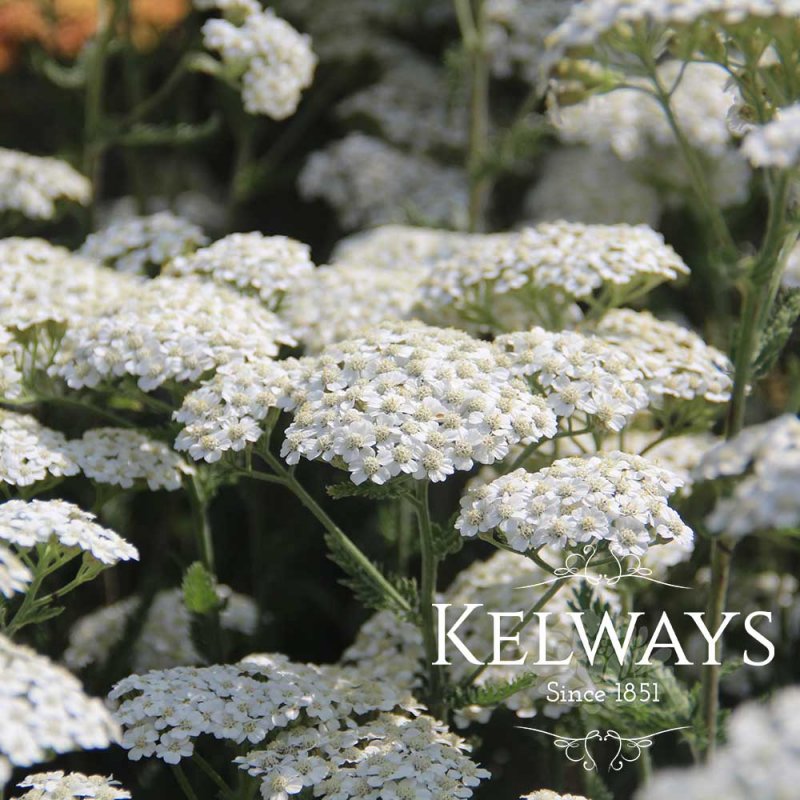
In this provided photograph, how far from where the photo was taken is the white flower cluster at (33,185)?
135 inches

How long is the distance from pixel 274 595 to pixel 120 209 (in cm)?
193

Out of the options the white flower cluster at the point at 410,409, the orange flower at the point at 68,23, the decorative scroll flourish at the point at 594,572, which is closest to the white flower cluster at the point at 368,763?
the decorative scroll flourish at the point at 594,572

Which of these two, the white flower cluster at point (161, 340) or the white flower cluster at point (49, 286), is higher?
the white flower cluster at point (49, 286)

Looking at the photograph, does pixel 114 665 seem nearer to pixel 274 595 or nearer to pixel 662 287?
pixel 274 595

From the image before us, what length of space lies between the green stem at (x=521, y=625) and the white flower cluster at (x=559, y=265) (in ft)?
2.37

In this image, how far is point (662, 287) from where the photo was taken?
4449 mm

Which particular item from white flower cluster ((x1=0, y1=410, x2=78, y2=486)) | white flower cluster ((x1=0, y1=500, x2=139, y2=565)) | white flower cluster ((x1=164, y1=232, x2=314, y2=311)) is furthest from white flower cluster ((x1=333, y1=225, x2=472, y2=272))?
white flower cluster ((x1=0, y1=500, x2=139, y2=565))

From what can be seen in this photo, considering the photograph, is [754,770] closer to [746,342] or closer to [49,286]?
[746,342]

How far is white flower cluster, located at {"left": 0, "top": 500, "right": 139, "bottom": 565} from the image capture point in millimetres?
2062

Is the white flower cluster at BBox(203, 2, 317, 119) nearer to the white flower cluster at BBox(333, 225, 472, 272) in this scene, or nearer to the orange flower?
the white flower cluster at BBox(333, 225, 472, 272)

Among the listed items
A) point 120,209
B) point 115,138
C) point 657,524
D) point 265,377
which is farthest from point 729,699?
point 120,209

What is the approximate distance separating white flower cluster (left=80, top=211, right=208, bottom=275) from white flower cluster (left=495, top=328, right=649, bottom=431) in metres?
1.15

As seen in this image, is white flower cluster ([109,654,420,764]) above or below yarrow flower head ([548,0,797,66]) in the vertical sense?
below

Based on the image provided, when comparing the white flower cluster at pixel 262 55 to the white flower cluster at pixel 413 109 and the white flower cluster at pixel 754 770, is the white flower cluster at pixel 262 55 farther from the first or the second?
the white flower cluster at pixel 754 770
